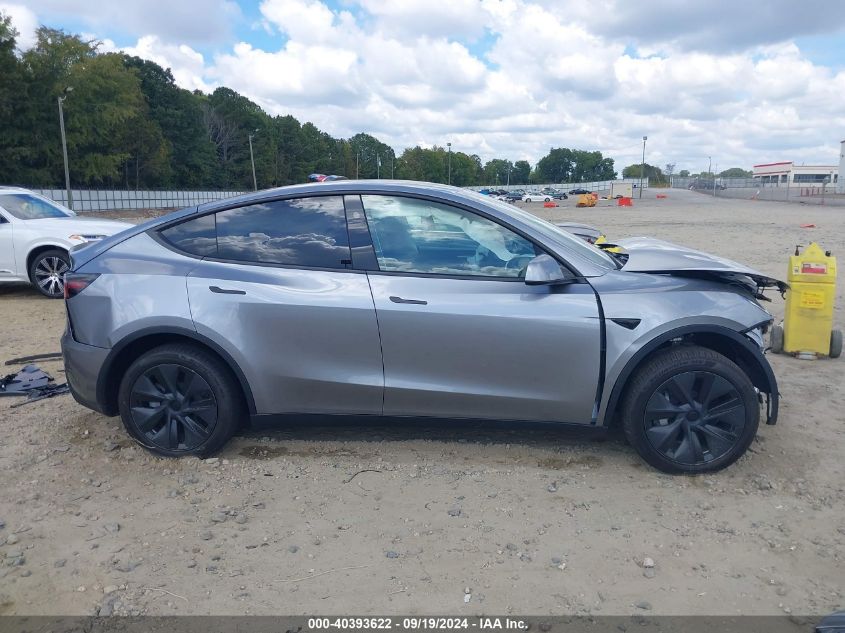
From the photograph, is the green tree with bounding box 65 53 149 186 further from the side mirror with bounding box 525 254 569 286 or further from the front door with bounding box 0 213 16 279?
the side mirror with bounding box 525 254 569 286

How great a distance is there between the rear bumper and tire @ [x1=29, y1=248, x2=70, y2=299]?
6.07m

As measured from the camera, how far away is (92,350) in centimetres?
409

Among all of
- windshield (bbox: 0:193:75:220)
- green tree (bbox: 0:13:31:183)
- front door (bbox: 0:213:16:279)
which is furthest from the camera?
green tree (bbox: 0:13:31:183)

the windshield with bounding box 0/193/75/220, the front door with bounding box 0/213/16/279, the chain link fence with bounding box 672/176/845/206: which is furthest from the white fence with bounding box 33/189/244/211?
the chain link fence with bounding box 672/176/845/206

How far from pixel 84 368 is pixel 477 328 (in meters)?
2.41

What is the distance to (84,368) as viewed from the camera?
412cm

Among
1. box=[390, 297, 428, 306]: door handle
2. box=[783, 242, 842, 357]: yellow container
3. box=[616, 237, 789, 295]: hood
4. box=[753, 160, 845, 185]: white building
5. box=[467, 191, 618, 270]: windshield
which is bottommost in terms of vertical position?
box=[783, 242, 842, 357]: yellow container

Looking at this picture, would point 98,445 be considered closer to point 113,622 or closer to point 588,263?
point 113,622

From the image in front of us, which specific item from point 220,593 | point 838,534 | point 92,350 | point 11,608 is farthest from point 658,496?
point 92,350

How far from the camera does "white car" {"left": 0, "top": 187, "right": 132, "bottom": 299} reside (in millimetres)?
9477

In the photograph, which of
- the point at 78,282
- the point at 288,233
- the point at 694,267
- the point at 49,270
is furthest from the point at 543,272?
the point at 49,270

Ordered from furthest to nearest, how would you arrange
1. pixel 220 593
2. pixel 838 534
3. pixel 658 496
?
pixel 658 496
pixel 838 534
pixel 220 593

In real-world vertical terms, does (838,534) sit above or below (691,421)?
below

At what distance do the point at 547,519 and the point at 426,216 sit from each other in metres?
1.84
